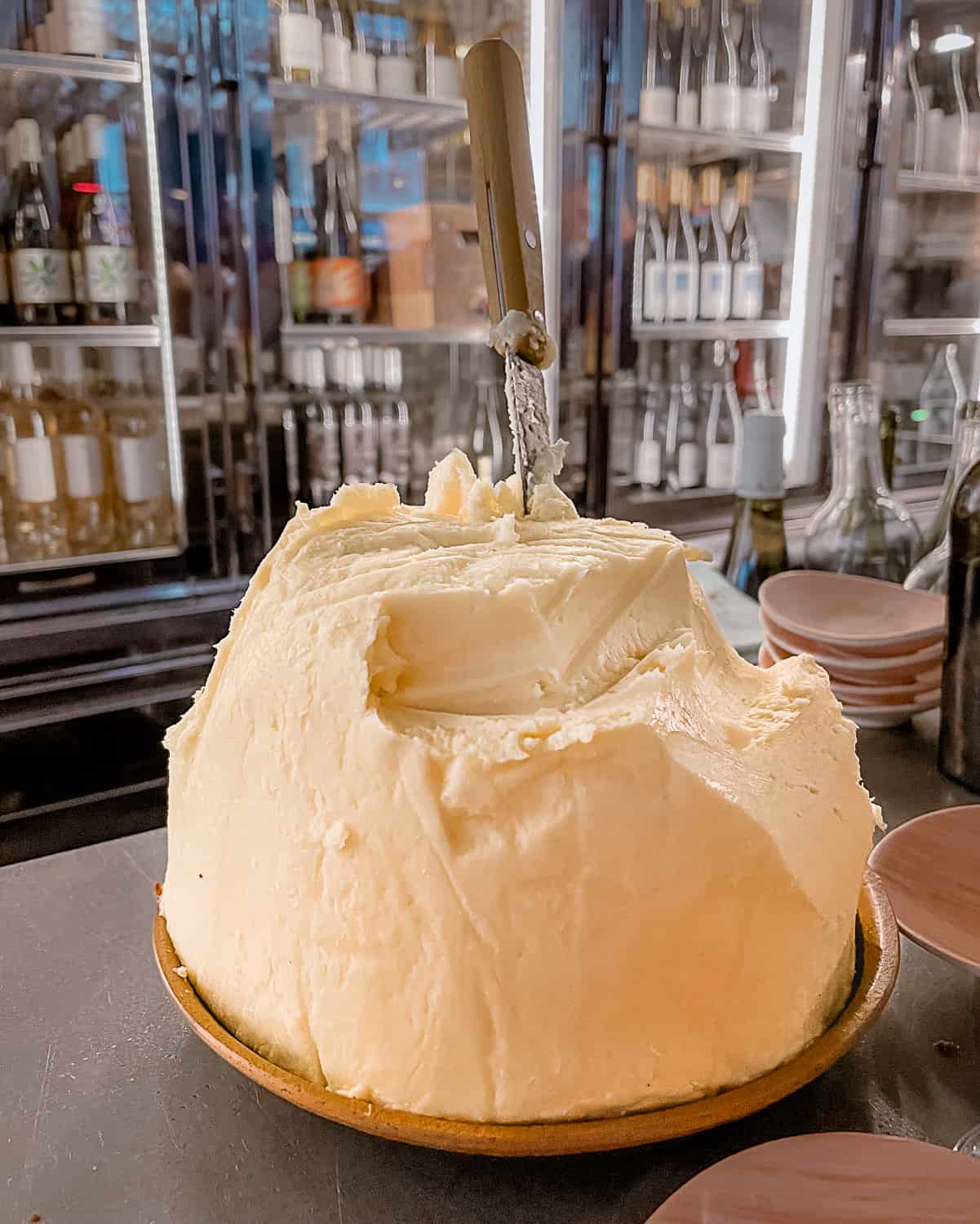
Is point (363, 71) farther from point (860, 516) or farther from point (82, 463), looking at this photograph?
point (860, 516)

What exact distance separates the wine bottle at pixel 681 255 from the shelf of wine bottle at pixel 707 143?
0.06m

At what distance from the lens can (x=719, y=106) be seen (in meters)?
2.75

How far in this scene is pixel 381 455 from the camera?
8.20 ft

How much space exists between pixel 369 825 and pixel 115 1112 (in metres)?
0.23

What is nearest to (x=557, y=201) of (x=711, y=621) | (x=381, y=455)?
(x=381, y=455)

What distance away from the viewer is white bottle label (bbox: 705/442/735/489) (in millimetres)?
2844

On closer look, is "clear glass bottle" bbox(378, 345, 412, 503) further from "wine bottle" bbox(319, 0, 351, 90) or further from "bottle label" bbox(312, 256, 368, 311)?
→ "wine bottle" bbox(319, 0, 351, 90)

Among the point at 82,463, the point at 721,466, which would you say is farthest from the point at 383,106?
the point at 721,466

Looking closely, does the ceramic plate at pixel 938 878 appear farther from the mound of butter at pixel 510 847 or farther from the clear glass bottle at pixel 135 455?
the clear glass bottle at pixel 135 455

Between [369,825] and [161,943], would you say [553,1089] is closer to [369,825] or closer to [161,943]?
[369,825]

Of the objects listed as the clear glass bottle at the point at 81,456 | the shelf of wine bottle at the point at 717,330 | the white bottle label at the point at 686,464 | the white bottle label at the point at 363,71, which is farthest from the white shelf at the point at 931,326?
the clear glass bottle at the point at 81,456

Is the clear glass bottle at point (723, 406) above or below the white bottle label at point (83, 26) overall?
below

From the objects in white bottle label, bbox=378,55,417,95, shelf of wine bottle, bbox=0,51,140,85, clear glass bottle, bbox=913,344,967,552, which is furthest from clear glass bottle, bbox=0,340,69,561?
clear glass bottle, bbox=913,344,967,552

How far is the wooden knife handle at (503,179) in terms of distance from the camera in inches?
25.0
